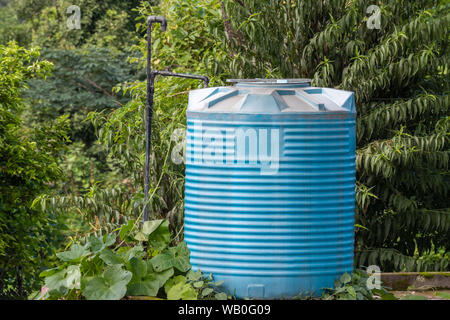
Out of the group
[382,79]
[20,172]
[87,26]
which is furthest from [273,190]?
[87,26]

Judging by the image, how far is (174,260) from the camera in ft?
15.6

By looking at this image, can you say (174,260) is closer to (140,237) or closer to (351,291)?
(140,237)

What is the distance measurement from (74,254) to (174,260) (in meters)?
0.66

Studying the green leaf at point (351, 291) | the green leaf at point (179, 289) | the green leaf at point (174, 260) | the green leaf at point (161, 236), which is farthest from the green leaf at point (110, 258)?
the green leaf at point (351, 291)

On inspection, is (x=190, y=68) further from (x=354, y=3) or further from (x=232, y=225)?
(x=232, y=225)

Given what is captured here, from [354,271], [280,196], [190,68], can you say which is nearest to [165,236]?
[280,196]

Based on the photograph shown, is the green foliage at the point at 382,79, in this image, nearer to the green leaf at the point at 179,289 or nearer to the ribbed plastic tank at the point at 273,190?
the ribbed plastic tank at the point at 273,190

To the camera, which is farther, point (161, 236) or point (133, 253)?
point (161, 236)

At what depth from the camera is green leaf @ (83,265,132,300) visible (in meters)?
4.36

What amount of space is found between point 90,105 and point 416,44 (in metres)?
9.38

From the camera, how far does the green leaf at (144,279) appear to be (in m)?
4.56

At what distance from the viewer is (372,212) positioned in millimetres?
7070

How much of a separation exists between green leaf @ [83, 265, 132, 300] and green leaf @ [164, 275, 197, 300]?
0.30 m
